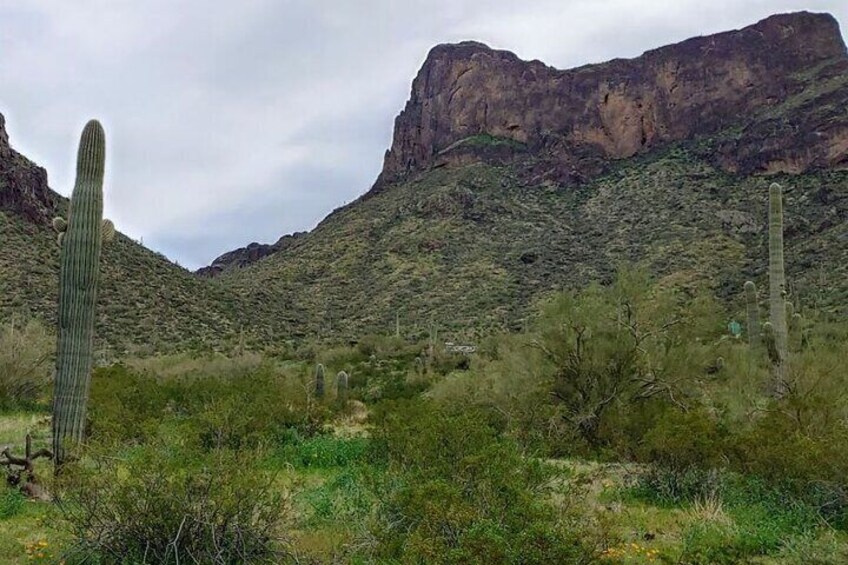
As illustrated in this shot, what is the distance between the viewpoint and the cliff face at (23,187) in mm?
34062

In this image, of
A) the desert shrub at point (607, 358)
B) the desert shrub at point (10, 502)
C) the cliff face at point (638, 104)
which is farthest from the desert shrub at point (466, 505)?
the cliff face at point (638, 104)

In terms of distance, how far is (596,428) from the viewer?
1219cm

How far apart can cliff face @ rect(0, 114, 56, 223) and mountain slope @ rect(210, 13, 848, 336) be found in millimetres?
11093

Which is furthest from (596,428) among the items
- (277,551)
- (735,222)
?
(735,222)

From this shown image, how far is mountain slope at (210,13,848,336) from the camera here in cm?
4091

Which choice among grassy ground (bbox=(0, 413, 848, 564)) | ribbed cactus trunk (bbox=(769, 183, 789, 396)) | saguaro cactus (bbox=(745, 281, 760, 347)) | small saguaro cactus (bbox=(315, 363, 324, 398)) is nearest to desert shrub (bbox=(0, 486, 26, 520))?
grassy ground (bbox=(0, 413, 848, 564))

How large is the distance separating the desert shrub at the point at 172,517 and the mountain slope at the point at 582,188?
1099 inches

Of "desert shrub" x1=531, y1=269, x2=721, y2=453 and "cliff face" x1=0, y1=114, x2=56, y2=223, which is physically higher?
"cliff face" x1=0, y1=114, x2=56, y2=223

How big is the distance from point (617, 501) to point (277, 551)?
13.2 feet

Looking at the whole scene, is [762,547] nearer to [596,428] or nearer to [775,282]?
[596,428]

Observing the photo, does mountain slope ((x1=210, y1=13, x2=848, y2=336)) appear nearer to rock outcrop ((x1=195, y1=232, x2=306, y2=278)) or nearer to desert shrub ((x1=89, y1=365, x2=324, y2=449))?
rock outcrop ((x1=195, y1=232, x2=306, y2=278))

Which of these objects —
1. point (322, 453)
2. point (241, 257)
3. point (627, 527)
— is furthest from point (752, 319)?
point (241, 257)

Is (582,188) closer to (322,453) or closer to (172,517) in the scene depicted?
(322,453)

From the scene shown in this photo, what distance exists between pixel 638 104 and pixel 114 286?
48.1 meters
